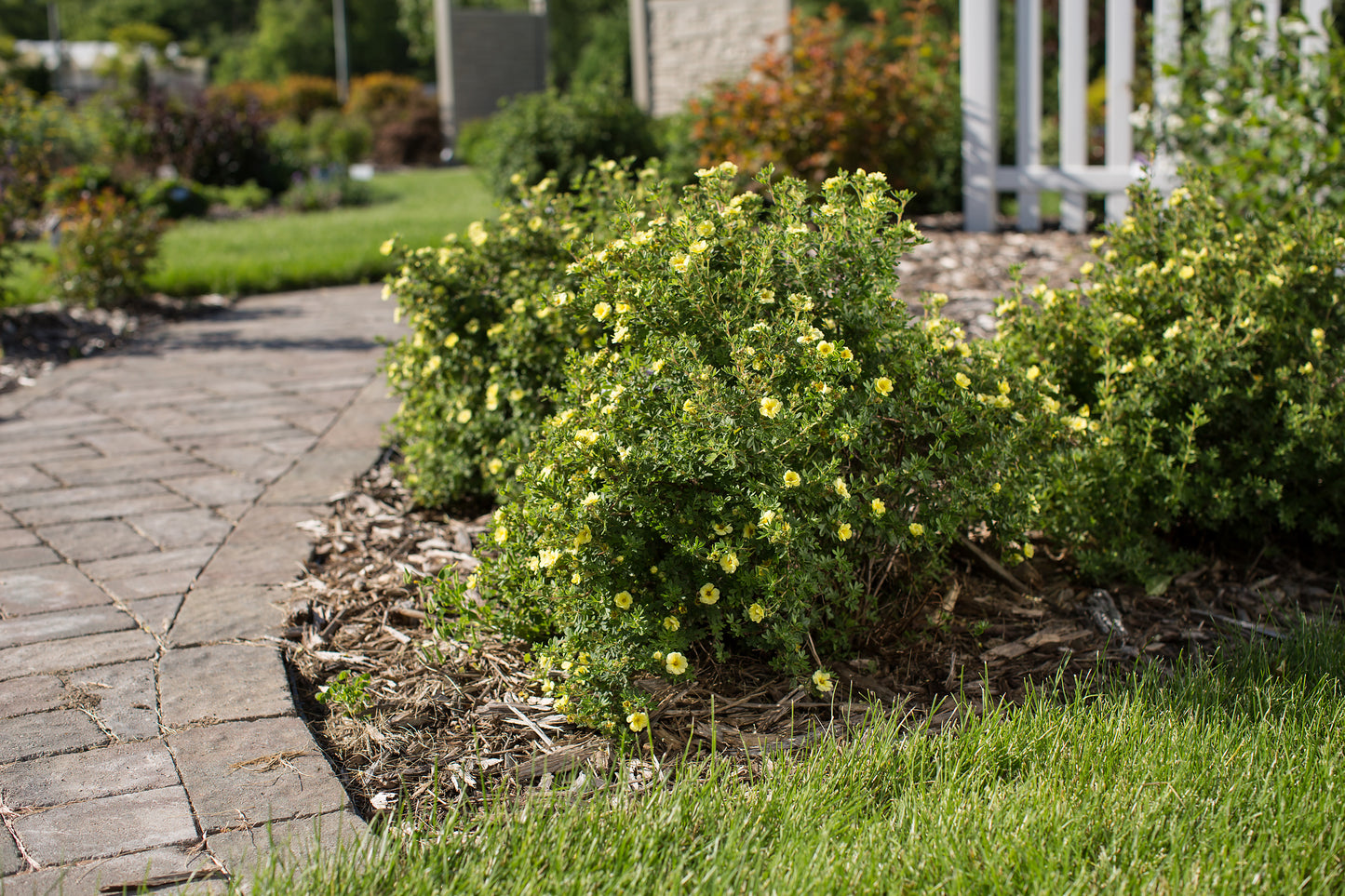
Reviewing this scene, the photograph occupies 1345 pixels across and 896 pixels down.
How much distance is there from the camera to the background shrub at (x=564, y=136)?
331 inches

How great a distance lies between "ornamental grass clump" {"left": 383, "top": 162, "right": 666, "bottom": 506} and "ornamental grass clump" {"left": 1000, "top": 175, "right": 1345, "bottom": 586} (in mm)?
1245

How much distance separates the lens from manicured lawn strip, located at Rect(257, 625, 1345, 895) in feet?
5.32

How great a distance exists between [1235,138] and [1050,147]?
1010 centimetres

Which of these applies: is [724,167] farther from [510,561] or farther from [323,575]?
[323,575]

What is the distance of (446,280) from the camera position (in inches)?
127

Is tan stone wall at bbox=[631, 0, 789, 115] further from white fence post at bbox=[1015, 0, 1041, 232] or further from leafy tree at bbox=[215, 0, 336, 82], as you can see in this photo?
leafy tree at bbox=[215, 0, 336, 82]

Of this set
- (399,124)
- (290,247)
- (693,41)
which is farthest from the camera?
(399,124)

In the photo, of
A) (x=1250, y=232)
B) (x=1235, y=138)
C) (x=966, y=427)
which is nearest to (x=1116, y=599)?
(x=966, y=427)

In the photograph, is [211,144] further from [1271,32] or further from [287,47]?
[287,47]

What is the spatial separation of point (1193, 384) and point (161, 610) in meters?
2.60

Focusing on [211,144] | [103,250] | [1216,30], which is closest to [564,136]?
[103,250]

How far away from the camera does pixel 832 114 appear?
22.6 ft

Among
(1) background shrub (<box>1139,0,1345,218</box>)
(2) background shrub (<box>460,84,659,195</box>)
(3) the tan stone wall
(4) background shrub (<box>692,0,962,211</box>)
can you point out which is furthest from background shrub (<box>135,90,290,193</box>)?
(1) background shrub (<box>1139,0,1345,218</box>)

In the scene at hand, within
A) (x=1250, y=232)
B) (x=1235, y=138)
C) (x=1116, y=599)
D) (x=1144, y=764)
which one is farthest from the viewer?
(x=1235, y=138)
